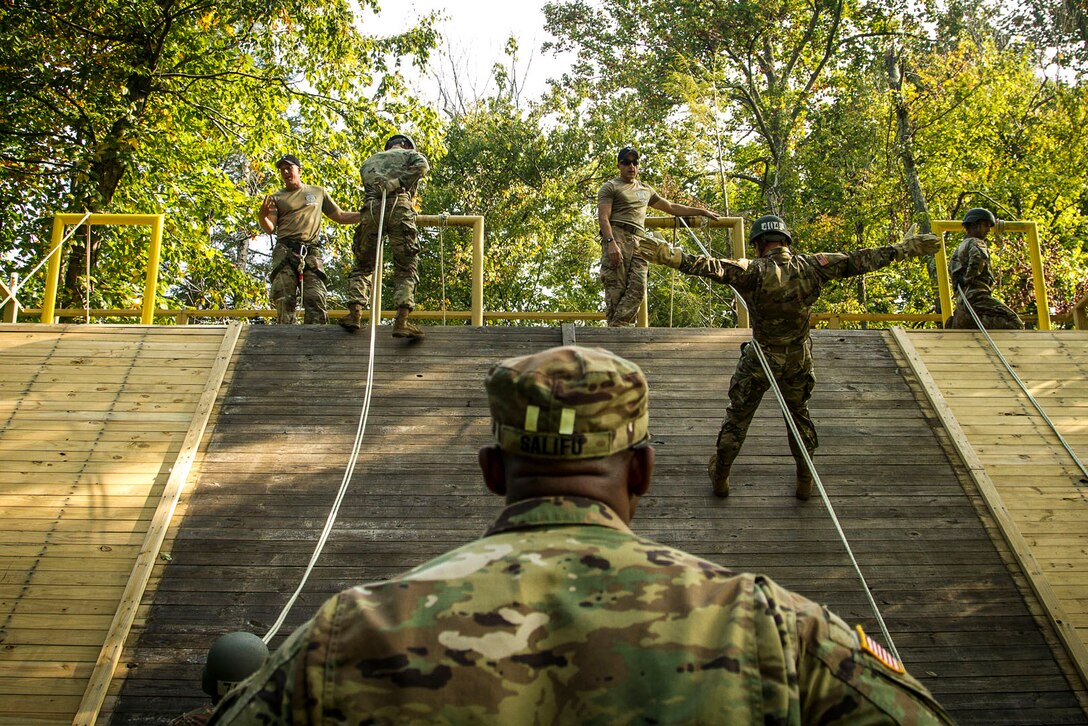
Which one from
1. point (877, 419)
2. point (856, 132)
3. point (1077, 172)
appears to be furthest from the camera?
point (856, 132)

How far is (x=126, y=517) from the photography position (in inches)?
247

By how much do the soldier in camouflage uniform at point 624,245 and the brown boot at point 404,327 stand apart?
196 centimetres

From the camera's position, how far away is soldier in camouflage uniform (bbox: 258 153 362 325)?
9.41 m

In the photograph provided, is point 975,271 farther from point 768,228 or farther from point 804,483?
point 804,483

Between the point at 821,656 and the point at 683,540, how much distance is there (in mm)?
4728

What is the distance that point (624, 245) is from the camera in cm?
939

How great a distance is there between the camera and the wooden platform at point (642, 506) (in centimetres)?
545

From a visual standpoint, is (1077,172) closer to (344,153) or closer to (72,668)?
(344,153)

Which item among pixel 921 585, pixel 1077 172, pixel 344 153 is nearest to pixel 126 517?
pixel 921 585

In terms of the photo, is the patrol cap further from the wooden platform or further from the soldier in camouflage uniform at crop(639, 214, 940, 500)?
the soldier in camouflage uniform at crop(639, 214, 940, 500)

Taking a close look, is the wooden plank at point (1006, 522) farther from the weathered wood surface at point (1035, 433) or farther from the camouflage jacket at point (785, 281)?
the camouflage jacket at point (785, 281)

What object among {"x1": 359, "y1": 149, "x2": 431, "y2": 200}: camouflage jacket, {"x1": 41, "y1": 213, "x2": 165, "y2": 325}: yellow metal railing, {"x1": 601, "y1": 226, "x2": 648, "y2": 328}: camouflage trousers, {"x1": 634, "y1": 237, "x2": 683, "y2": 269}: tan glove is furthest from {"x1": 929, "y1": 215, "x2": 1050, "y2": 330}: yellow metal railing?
{"x1": 41, "y1": 213, "x2": 165, "y2": 325}: yellow metal railing

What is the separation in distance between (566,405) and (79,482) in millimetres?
5758

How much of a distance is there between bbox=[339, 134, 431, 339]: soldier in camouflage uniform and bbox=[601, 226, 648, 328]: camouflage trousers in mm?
1885
